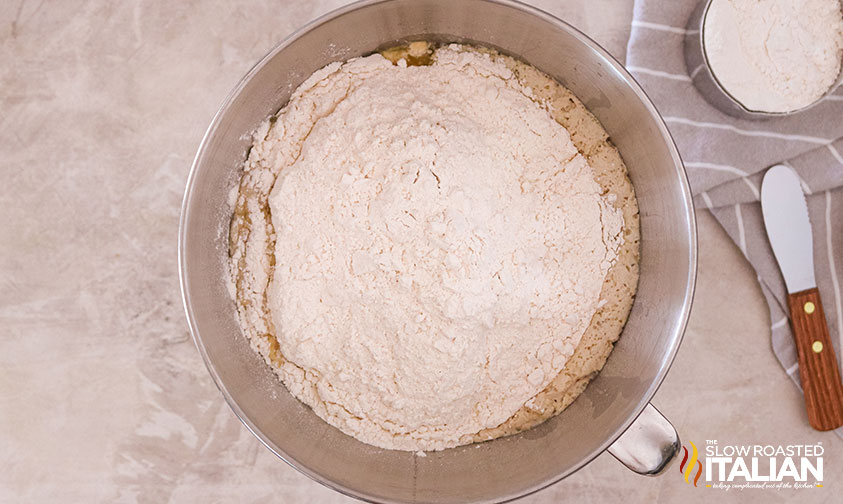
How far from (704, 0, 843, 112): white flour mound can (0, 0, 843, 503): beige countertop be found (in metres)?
0.17

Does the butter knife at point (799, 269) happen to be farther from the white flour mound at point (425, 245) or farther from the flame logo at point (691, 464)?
the white flour mound at point (425, 245)

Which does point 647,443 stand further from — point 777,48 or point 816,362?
point 777,48

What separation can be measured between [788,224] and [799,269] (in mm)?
78

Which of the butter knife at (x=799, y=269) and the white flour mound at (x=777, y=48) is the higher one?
the white flour mound at (x=777, y=48)

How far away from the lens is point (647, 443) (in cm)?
85

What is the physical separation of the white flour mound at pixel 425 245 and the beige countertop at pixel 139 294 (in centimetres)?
25

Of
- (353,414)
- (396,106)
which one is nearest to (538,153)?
(396,106)

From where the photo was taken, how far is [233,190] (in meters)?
0.88

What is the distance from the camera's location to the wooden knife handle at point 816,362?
1.00 m

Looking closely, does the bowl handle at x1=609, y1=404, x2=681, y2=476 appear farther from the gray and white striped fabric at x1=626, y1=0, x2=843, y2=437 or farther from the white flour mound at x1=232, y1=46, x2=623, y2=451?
the gray and white striped fabric at x1=626, y1=0, x2=843, y2=437

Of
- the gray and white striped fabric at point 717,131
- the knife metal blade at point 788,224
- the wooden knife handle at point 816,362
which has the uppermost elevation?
the gray and white striped fabric at point 717,131

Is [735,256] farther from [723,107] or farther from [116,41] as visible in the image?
[116,41]

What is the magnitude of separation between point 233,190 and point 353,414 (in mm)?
374
